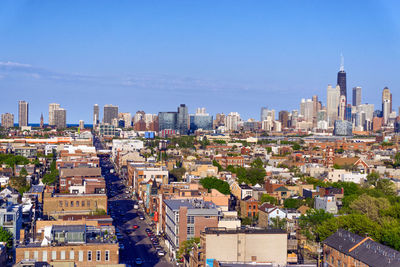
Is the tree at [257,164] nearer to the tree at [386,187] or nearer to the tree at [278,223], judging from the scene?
the tree at [386,187]

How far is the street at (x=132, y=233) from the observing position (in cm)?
3616

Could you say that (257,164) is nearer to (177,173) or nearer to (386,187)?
(177,173)

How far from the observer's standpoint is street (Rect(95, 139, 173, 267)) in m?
36.2

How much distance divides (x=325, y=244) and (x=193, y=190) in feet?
56.5

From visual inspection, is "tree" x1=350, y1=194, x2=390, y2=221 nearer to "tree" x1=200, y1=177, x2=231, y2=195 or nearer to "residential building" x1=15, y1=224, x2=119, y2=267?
"tree" x1=200, y1=177, x2=231, y2=195

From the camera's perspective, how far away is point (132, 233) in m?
44.0

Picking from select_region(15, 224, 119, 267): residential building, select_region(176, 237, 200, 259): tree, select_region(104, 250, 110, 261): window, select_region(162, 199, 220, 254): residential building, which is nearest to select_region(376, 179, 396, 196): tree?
select_region(162, 199, 220, 254): residential building

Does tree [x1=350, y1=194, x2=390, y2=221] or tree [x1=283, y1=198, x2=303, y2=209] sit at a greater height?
tree [x1=350, y1=194, x2=390, y2=221]

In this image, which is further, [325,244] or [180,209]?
[180,209]

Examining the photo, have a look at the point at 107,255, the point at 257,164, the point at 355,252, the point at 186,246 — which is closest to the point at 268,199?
the point at 186,246

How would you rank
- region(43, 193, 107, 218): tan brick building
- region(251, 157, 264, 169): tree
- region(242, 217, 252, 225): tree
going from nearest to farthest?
region(43, 193, 107, 218): tan brick building → region(242, 217, 252, 225): tree → region(251, 157, 264, 169): tree

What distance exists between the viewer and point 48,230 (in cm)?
2848

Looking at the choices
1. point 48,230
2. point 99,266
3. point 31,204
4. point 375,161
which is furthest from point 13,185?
point 375,161

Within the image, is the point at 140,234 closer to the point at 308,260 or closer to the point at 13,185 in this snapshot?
the point at 308,260
